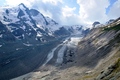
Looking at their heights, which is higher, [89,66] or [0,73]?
[0,73]

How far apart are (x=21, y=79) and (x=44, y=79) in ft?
55.3

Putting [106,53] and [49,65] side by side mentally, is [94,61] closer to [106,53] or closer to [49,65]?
[106,53]

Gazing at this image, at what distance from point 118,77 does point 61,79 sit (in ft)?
177

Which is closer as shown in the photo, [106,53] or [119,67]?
[119,67]

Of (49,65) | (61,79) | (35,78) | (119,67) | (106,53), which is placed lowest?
(119,67)

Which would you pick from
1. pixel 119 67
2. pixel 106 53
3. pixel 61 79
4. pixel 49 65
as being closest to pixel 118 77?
pixel 119 67

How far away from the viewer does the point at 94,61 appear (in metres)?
124

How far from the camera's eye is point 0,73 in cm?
14350

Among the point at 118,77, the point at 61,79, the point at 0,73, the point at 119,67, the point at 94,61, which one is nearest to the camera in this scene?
the point at 118,77

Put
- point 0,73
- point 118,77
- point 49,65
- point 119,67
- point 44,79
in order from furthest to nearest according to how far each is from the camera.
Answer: point 49,65
point 0,73
point 44,79
point 119,67
point 118,77

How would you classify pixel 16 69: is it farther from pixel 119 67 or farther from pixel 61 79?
pixel 119 67

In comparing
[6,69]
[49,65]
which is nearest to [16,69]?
[6,69]

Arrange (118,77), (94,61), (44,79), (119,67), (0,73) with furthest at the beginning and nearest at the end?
(0,73) < (94,61) < (44,79) < (119,67) < (118,77)

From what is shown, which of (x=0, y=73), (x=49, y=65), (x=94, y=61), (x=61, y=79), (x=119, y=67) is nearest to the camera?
(x=119, y=67)
